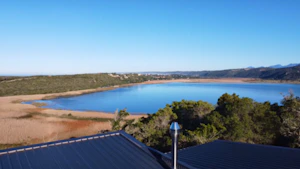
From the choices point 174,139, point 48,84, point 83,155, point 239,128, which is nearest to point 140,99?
point 48,84

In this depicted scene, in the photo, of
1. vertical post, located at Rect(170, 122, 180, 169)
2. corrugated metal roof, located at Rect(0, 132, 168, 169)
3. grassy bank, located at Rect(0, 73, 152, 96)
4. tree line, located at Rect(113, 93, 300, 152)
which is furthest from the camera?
grassy bank, located at Rect(0, 73, 152, 96)

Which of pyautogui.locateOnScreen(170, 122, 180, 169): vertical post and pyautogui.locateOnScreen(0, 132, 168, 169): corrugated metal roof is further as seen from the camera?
pyautogui.locateOnScreen(0, 132, 168, 169): corrugated metal roof

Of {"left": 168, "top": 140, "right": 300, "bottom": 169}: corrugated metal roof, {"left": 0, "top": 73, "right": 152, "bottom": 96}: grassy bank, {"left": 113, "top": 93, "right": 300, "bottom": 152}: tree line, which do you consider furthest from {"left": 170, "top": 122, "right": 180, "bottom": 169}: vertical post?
{"left": 0, "top": 73, "right": 152, "bottom": 96}: grassy bank

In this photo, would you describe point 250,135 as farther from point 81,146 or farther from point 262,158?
point 81,146

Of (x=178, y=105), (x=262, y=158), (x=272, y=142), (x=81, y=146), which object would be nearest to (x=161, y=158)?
A: (x=81, y=146)

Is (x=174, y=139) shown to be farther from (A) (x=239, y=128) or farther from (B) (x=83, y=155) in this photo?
(A) (x=239, y=128)

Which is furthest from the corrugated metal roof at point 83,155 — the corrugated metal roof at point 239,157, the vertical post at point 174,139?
the corrugated metal roof at point 239,157

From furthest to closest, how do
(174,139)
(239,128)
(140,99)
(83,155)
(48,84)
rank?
1. (48,84)
2. (140,99)
3. (239,128)
4. (83,155)
5. (174,139)

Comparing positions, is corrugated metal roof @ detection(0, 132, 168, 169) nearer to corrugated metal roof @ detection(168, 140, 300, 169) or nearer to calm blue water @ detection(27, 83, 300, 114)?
corrugated metal roof @ detection(168, 140, 300, 169)
